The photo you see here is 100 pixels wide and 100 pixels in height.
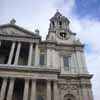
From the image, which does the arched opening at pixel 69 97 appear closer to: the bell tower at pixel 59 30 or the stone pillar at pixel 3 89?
the stone pillar at pixel 3 89

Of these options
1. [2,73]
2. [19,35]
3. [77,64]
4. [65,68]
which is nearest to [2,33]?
[19,35]

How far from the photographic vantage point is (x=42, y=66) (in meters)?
20.2

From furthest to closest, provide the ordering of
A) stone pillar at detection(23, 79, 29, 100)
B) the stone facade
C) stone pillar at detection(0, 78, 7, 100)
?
the stone facade
stone pillar at detection(23, 79, 29, 100)
stone pillar at detection(0, 78, 7, 100)

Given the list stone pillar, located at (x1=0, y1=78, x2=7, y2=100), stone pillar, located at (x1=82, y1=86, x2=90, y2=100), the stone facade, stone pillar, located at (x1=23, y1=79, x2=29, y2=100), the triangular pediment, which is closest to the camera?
stone pillar, located at (x1=0, y1=78, x2=7, y2=100)

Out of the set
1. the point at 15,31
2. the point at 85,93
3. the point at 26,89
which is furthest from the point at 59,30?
the point at 26,89

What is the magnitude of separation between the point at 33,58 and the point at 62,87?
5.97 m

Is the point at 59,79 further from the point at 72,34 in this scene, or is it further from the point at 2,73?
the point at 72,34

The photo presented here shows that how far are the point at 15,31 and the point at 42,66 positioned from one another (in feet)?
25.2

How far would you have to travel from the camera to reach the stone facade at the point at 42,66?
54.1 feet

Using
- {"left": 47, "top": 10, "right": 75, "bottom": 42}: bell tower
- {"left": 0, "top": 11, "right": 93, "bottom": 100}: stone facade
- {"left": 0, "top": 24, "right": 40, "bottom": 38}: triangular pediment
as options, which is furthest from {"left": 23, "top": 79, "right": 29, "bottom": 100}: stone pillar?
{"left": 47, "top": 10, "right": 75, "bottom": 42}: bell tower

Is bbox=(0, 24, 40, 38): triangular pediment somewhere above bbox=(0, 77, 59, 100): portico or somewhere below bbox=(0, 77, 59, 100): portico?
above

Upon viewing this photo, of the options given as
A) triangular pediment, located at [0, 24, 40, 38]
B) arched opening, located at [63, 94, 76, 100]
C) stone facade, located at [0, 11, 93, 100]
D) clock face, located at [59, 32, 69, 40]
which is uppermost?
clock face, located at [59, 32, 69, 40]

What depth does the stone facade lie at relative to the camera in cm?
1648

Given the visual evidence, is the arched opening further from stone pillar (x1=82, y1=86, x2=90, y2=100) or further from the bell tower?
the bell tower
